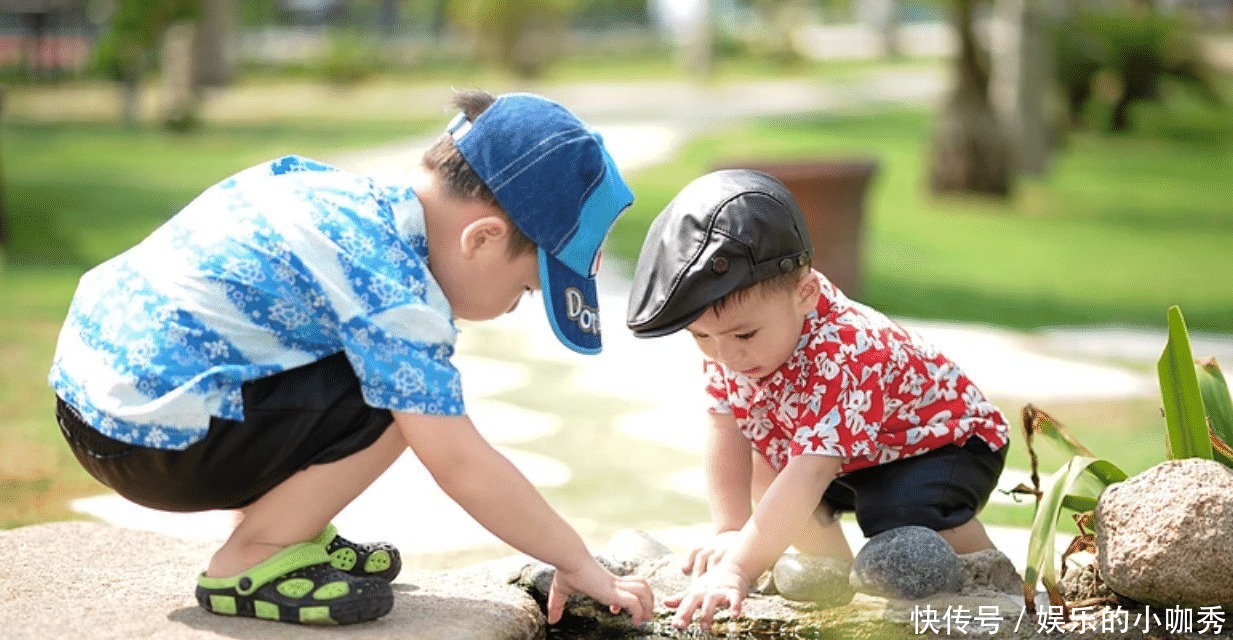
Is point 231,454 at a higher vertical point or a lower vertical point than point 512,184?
lower

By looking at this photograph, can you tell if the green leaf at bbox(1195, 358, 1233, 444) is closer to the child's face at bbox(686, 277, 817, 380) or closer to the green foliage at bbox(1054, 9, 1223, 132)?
the child's face at bbox(686, 277, 817, 380)

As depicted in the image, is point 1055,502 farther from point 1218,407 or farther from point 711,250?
point 711,250

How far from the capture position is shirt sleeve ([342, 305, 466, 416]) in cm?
225

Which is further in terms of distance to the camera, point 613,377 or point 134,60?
point 134,60

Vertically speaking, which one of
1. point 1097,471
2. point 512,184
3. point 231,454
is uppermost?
point 512,184

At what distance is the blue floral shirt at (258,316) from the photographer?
2264mm

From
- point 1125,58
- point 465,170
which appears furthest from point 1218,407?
point 1125,58

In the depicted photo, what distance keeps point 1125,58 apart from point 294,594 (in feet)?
47.5

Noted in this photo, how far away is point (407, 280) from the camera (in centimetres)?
232

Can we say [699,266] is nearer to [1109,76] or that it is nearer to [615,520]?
[615,520]

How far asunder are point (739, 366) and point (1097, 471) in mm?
621

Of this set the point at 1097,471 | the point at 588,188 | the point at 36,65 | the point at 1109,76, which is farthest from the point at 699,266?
the point at 36,65

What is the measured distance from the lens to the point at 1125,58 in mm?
15375

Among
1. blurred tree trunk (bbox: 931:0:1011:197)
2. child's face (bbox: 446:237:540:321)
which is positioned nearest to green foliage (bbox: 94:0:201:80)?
blurred tree trunk (bbox: 931:0:1011:197)
